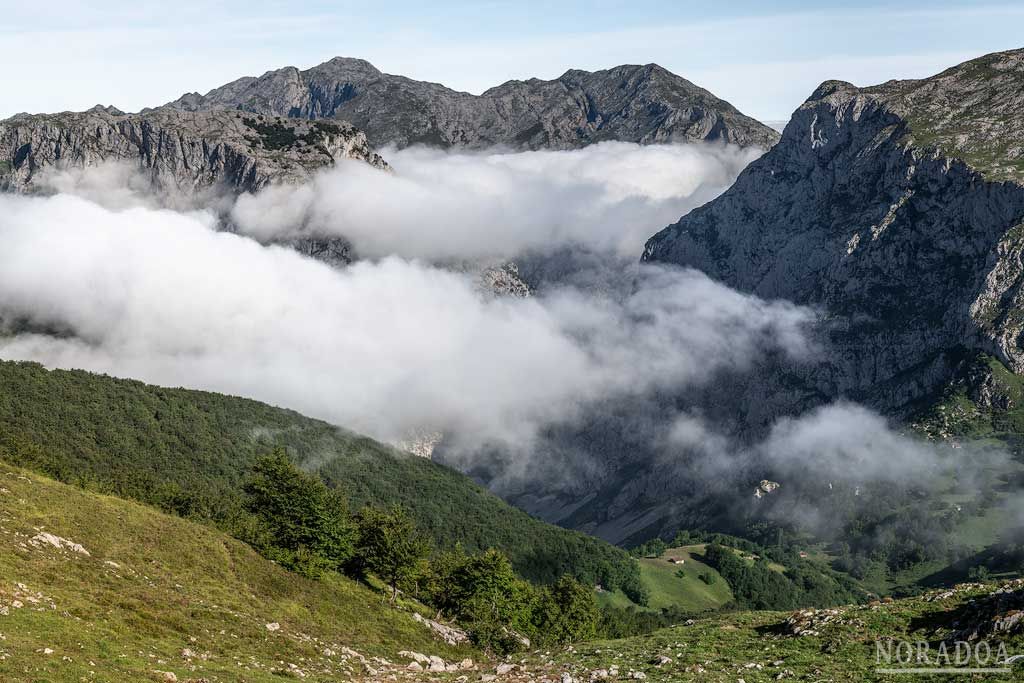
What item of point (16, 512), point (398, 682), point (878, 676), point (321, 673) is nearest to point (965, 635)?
point (878, 676)

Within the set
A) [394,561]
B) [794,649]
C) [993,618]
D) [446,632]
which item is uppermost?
[993,618]

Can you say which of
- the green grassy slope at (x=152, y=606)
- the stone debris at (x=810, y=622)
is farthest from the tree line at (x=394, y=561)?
the stone debris at (x=810, y=622)

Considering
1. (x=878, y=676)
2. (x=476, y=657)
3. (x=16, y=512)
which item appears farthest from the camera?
(x=476, y=657)

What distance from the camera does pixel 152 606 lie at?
7619cm

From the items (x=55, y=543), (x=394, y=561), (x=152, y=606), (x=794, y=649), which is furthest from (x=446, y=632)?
(x=794, y=649)

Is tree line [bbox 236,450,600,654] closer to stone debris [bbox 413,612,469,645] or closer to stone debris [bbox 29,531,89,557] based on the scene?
stone debris [bbox 413,612,469,645]

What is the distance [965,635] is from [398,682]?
44.0 m

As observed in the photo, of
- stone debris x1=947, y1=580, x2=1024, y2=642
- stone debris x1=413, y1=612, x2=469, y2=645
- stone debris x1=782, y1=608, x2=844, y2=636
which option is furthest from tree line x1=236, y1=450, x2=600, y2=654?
stone debris x1=947, y1=580, x2=1024, y2=642

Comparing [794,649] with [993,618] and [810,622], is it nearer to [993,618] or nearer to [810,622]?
[810,622]

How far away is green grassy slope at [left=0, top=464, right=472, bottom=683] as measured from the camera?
2378 inches

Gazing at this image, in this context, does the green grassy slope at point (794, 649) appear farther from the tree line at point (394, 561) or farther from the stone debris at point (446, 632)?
the tree line at point (394, 561)

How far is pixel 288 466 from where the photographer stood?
138 metres

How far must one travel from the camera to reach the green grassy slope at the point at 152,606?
60406mm

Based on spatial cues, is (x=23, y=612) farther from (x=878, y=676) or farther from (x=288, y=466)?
(x=288, y=466)
